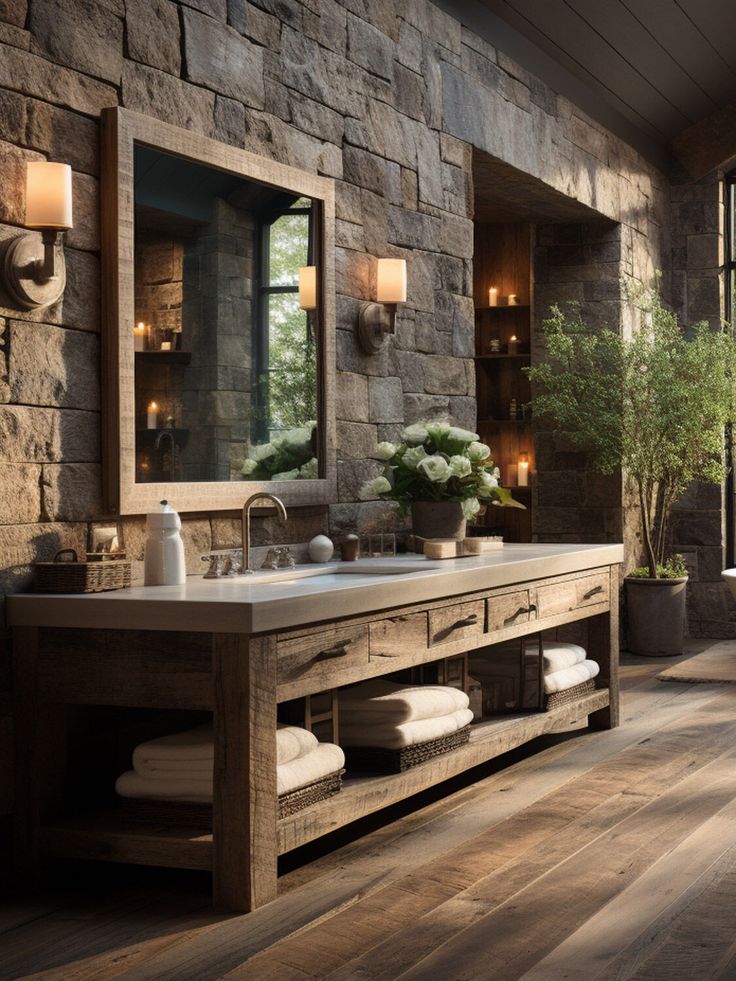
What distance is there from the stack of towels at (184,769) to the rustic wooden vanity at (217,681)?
0.08m

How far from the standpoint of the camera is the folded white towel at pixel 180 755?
10.5ft

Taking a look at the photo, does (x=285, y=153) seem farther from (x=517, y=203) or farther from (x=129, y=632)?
(x=517, y=203)

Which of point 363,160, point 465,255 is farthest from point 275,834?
point 465,255

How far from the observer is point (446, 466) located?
4.78 m

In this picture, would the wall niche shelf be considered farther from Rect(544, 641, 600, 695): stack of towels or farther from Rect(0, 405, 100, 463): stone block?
Rect(0, 405, 100, 463): stone block

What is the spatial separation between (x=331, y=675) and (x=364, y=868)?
1.66 ft

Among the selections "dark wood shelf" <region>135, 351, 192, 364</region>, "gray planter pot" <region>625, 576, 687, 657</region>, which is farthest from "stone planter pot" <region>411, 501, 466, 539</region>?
"gray planter pot" <region>625, 576, 687, 657</region>

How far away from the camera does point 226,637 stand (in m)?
Answer: 3.03

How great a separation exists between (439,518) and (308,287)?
3.23 feet

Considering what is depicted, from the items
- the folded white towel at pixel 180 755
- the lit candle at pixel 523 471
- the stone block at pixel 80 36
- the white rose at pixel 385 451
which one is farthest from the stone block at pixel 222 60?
the lit candle at pixel 523 471

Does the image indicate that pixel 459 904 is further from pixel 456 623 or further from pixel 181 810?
pixel 456 623

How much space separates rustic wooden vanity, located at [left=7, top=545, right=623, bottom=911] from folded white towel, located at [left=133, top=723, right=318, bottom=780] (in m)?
0.13

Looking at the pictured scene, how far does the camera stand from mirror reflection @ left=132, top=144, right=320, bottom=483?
12.3 ft

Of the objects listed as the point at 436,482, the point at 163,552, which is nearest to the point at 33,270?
the point at 163,552
